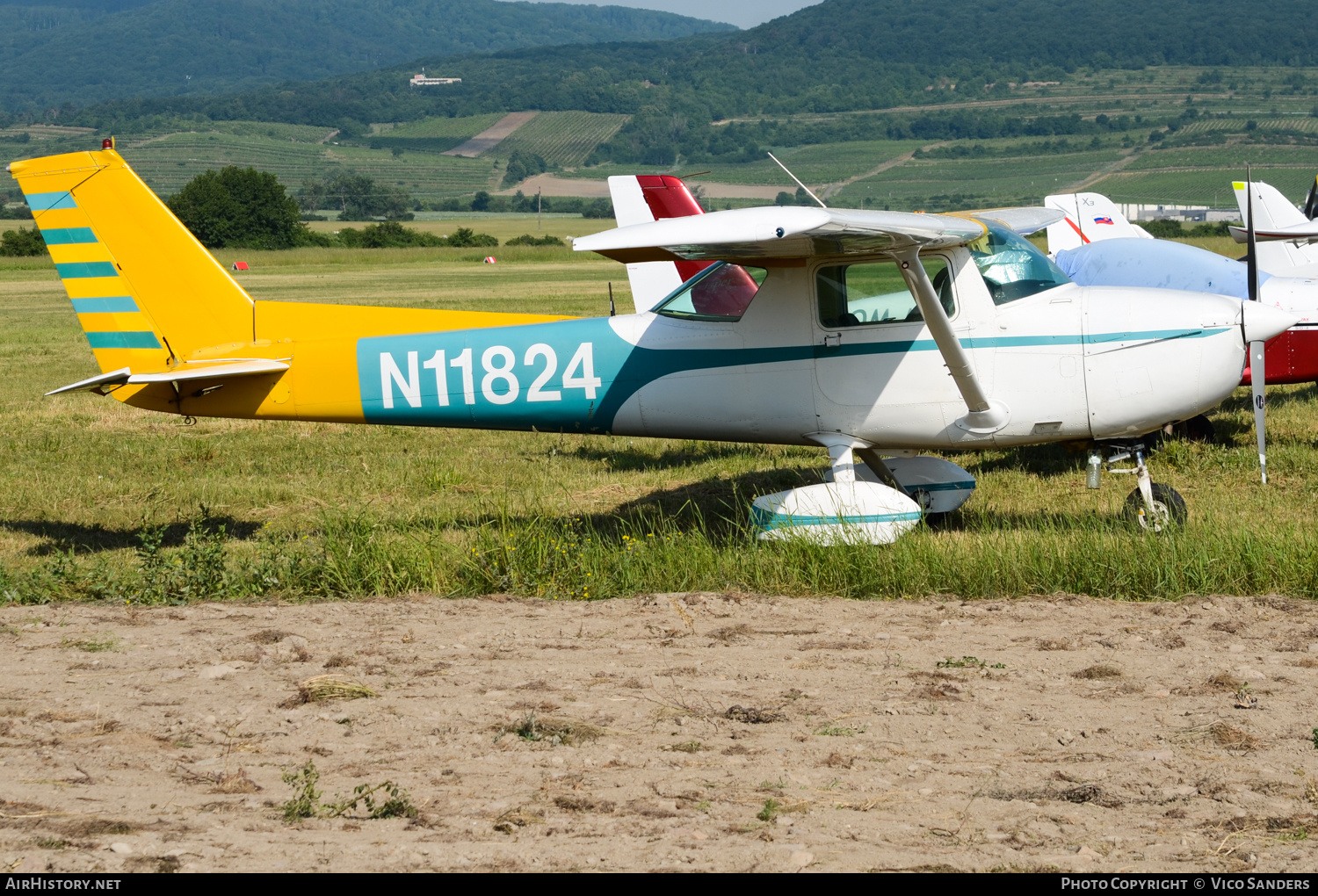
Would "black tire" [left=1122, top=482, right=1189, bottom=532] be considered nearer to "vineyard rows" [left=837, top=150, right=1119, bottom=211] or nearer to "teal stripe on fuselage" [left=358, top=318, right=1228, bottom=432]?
"teal stripe on fuselage" [left=358, top=318, right=1228, bottom=432]

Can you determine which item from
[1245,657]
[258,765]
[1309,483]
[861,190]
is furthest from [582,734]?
[861,190]

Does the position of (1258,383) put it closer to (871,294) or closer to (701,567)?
(871,294)

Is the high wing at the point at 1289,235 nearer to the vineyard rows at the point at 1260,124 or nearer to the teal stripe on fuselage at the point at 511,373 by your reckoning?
the teal stripe on fuselage at the point at 511,373

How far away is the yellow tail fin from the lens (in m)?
8.41

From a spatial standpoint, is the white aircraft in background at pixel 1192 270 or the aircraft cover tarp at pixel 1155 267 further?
the aircraft cover tarp at pixel 1155 267

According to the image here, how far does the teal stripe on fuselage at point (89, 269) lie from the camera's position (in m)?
8.45

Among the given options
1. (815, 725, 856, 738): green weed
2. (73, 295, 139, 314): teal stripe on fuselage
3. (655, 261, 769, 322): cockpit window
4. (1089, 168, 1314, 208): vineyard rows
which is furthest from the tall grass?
(1089, 168, 1314, 208): vineyard rows

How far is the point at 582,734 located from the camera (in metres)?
4.41

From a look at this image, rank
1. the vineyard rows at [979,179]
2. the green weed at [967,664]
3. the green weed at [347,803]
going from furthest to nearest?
1. the vineyard rows at [979,179]
2. the green weed at [967,664]
3. the green weed at [347,803]

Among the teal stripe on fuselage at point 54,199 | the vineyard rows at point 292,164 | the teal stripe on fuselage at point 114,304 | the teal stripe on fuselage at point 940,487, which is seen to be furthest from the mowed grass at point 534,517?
the vineyard rows at point 292,164

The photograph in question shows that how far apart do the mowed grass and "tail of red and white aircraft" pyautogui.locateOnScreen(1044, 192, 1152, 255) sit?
8.89 feet

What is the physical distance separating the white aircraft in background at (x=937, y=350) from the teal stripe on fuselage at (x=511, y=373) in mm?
137

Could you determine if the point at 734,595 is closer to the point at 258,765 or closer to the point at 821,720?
the point at 821,720
